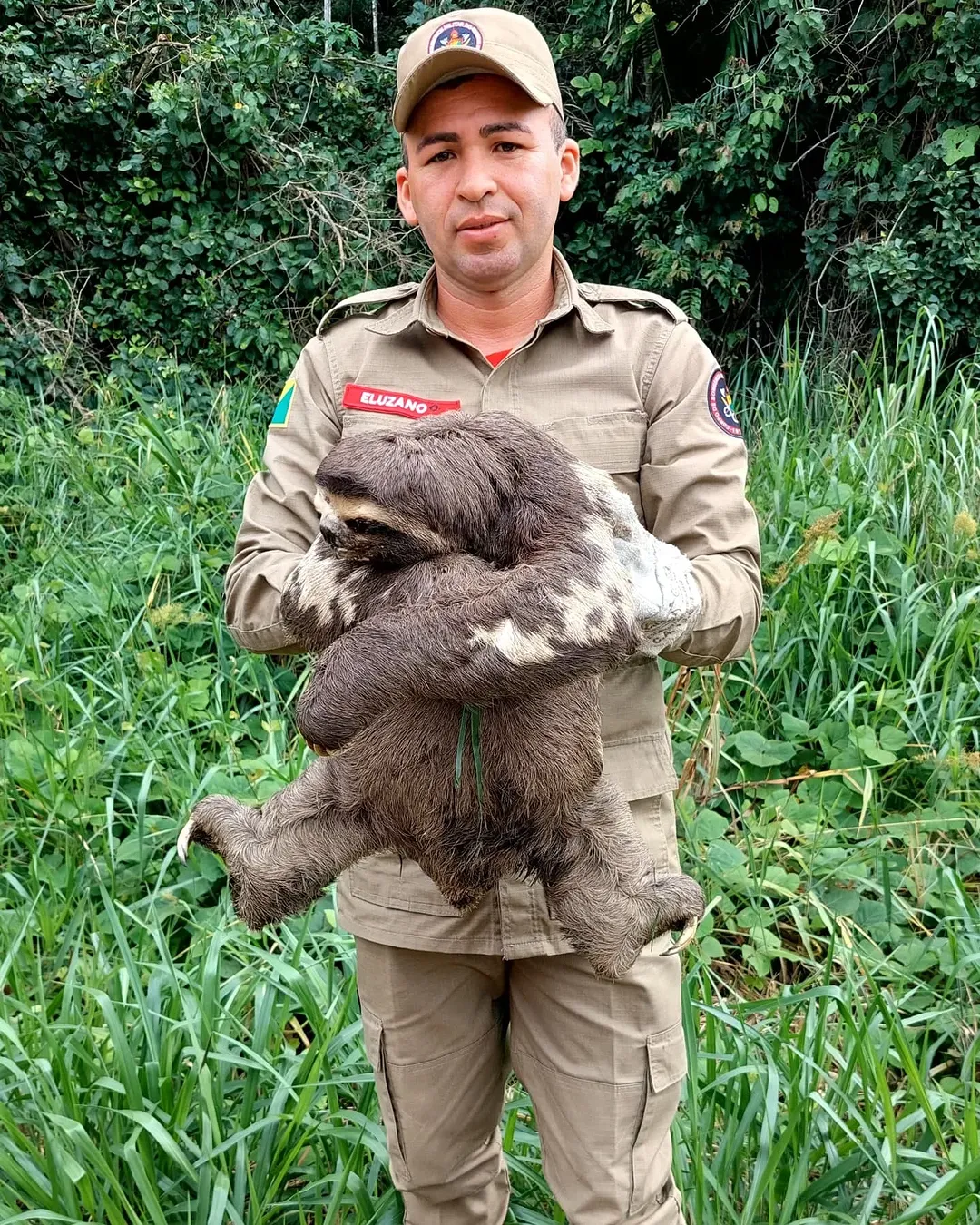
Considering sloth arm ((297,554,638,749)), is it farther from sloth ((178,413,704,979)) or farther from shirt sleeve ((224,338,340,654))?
shirt sleeve ((224,338,340,654))

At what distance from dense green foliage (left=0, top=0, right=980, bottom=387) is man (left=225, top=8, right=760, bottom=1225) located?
5250 millimetres

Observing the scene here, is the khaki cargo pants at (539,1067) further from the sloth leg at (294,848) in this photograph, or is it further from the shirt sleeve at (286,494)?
the shirt sleeve at (286,494)

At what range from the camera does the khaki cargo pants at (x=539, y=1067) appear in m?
2.19

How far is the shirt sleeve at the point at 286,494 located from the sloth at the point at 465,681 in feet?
1.67

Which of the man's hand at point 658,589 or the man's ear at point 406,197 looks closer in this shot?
the man's hand at point 658,589

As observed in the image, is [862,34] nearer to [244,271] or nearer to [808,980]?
[244,271]

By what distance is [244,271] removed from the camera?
27.9 feet

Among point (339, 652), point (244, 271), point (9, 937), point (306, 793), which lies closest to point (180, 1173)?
point (9, 937)

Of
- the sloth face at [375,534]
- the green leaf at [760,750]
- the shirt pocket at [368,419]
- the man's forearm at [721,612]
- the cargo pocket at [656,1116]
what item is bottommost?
the cargo pocket at [656,1116]

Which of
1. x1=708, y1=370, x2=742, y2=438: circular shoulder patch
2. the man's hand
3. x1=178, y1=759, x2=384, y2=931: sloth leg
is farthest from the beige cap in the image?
x1=178, y1=759, x2=384, y2=931: sloth leg

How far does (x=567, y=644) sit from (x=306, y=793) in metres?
0.58

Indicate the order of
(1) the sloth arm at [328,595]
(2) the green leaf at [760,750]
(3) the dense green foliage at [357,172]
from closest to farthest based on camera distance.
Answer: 1. (1) the sloth arm at [328,595]
2. (2) the green leaf at [760,750]
3. (3) the dense green foliage at [357,172]

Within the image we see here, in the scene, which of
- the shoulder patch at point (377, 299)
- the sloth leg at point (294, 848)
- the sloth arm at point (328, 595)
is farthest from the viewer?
the shoulder patch at point (377, 299)

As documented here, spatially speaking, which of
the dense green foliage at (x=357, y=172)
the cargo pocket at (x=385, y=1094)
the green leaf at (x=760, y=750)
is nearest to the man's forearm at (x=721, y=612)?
the cargo pocket at (x=385, y=1094)
